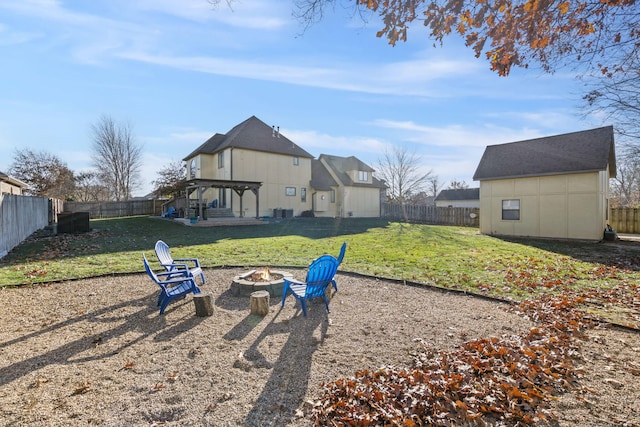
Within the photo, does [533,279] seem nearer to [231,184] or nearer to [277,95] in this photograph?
[277,95]

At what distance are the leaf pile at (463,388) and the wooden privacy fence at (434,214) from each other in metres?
24.8

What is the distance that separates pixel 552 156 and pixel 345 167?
19.2 meters

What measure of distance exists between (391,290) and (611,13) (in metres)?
5.59

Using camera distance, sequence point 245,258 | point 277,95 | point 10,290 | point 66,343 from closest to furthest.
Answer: point 66,343
point 10,290
point 245,258
point 277,95

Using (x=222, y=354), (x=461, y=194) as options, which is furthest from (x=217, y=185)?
(x=461, y=194)

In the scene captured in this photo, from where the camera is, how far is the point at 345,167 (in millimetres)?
33156

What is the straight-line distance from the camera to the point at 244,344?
159 inches

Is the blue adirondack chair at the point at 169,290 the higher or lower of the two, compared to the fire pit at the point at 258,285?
higher

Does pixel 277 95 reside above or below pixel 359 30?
above

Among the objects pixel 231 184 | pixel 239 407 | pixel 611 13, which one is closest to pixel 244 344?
pixel 239 407

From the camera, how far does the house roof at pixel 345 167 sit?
32.0m

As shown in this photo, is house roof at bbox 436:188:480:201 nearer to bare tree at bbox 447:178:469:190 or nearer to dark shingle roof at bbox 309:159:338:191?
bare tree at bbox 447:178:469:190

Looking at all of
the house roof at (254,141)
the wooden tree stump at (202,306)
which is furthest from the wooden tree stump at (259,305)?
the house roof at (254,141)

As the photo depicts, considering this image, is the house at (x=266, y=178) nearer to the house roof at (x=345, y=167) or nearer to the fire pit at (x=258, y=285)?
the house roof at (x=345, y=167)
